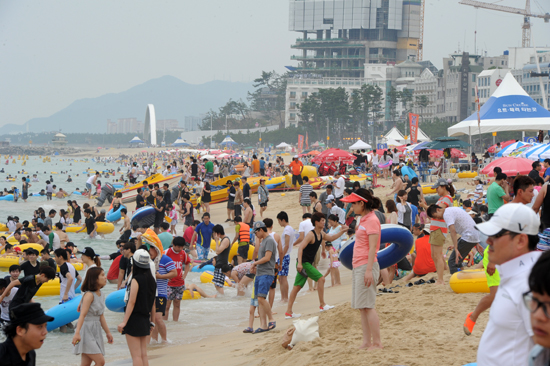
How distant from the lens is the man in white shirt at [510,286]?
2.36m

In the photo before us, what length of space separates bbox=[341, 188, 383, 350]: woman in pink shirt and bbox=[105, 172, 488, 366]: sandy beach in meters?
0.19

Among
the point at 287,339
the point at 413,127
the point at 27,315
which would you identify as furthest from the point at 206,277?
the point at 413,127

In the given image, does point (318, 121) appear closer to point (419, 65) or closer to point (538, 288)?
point (419, 65)

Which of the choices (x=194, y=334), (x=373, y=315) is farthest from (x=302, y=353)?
(x=194, y=334)

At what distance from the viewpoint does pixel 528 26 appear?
417 ft

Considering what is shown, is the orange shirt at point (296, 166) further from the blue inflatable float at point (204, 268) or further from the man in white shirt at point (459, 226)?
the man in white shirt at point (459, 226)

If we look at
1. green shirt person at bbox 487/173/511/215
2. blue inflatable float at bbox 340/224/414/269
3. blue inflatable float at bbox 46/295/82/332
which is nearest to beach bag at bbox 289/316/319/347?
blue inflatable float at bbox 340/224/414/269

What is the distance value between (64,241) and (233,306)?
250 inches

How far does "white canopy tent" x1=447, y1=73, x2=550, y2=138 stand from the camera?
60.3 ft

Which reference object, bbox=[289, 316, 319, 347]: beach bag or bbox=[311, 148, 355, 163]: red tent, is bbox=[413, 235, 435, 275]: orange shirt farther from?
bbox=[311, 148, 355, 163]: red tent

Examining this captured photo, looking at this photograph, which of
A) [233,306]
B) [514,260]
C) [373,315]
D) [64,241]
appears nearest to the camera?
[514,260]

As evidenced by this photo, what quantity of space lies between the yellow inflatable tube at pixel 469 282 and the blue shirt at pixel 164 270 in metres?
3.51

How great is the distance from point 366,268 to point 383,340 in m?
0.82

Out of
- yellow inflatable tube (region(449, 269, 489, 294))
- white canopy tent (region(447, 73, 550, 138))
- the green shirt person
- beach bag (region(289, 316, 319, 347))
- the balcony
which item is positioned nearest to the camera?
beach bag (region(289, 316, 319, 347))
